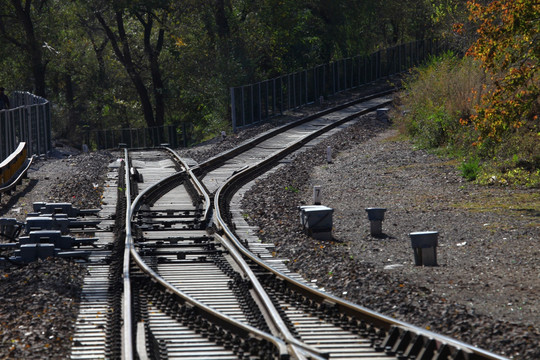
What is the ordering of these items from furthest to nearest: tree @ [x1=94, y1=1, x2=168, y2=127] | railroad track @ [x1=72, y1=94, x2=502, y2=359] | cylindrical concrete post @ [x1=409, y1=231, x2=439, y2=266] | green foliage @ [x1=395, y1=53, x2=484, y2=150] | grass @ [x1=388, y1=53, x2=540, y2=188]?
tree @ [x1=94, y1=1, x2=168, y2=127]
green foliage @ [x1=395, y1=53, x2=484, y2=150]
grass @ [x1=388, y1=53, x2=540, y2=188]
cylindrical concrete post @ [x1=409, y1=231, x2=439, y2=266]
railroad track @ [x1=72, y1=94, x2=502, y2=359]

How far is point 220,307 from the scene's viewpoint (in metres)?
9.74

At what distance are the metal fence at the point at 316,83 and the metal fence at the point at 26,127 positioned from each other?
8788 mm

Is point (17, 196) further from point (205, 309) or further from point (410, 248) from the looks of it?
point (205, 309)

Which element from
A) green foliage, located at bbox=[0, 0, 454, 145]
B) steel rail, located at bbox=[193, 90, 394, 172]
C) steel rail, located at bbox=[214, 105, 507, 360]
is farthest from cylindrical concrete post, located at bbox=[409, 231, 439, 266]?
green foliage, located at bbox=[0, 0, 454, 145]

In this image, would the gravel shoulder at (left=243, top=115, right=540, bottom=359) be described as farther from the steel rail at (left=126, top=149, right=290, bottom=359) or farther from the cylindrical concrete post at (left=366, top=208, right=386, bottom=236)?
the steel rail at (left=126, top=149, right=290, bottom=359)

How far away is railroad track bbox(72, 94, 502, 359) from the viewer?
7762 mm

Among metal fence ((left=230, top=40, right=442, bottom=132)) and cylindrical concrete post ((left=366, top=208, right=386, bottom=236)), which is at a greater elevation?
metal fence ((left=230, top=40, right=442, bottom=132))

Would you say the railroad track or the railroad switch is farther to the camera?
the railroad switch

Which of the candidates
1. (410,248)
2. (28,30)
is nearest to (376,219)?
(410,248)

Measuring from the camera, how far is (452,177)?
20.8 metres

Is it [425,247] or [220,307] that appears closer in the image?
[220,307]

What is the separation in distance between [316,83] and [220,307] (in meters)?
37.9

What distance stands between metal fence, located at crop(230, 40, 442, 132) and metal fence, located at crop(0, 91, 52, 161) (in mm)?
8788

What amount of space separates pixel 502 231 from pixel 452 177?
682 centimetres
